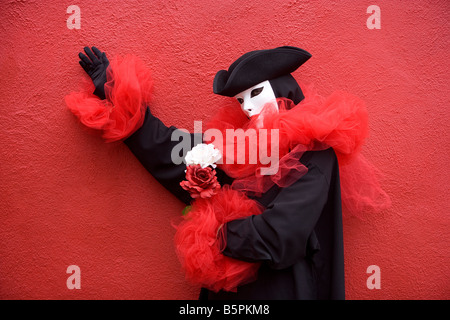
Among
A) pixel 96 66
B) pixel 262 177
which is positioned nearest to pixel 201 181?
pixel 262 177

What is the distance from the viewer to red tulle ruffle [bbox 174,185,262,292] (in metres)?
1.46

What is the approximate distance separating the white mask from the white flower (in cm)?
28

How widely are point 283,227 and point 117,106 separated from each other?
3.39 ft

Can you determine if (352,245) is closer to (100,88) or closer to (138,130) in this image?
(138,130)

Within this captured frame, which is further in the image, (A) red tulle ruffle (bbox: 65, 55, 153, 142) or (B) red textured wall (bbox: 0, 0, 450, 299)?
(B) red textured wall (bbox: 0, 0, 450, 299)

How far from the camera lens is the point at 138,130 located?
1.71 metres

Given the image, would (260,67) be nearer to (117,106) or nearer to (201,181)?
(201,181)

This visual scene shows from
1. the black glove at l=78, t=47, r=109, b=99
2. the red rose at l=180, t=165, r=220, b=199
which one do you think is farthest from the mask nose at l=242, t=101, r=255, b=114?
the black glove at l=78, t=47, r=109, b=99

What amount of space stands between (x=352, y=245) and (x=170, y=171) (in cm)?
119

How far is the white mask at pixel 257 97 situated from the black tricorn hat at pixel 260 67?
0.03 metres

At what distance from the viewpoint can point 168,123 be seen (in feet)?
6.20

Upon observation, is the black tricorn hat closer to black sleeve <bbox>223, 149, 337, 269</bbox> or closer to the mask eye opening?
the mask eye opening

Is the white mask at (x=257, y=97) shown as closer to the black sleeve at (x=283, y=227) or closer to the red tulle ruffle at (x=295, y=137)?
the red tulle ruffle at (x=295, y=137)

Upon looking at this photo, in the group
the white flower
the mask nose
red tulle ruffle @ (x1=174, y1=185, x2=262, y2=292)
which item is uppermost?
the mask nose
